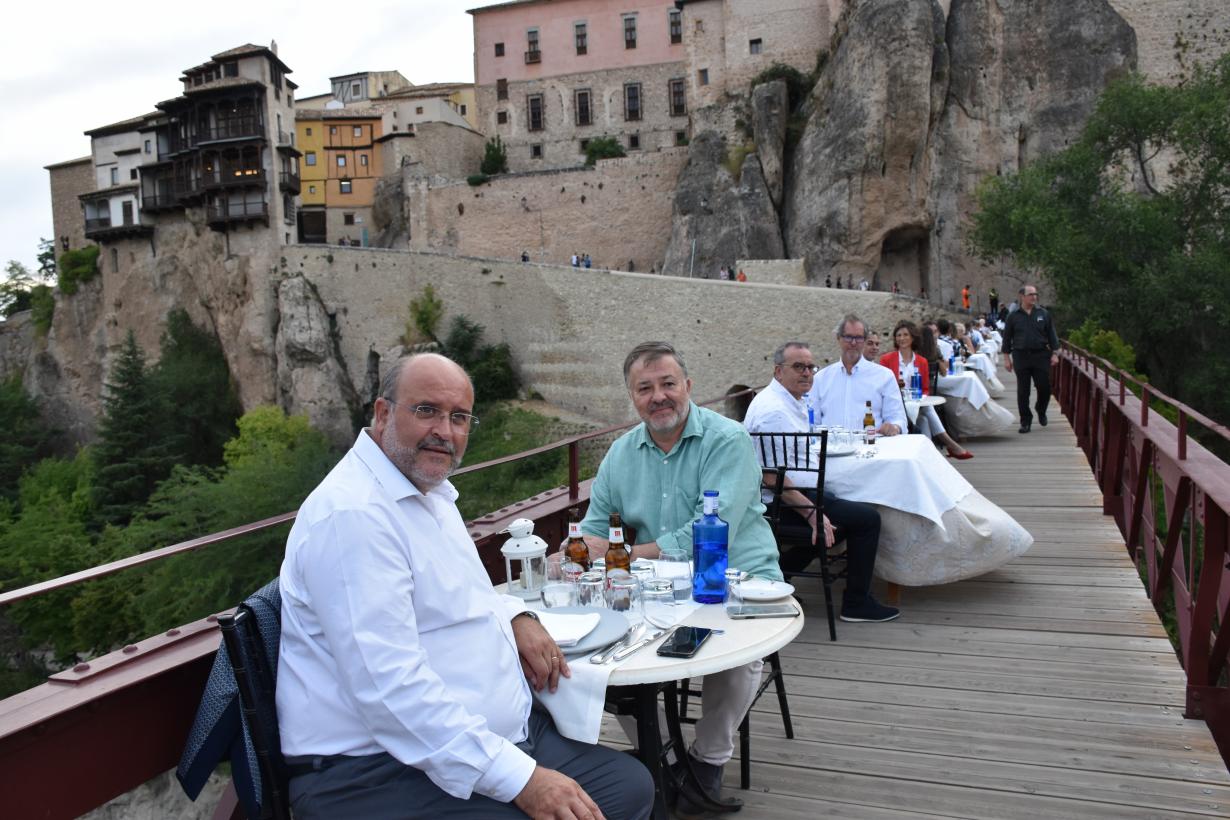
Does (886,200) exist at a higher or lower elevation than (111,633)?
higher

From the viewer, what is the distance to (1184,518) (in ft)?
14.6

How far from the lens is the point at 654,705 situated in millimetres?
2244

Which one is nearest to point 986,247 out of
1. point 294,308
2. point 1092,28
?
point 1092,28

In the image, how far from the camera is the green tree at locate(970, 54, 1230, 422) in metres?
18.9

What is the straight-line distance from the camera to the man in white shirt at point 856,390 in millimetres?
5750

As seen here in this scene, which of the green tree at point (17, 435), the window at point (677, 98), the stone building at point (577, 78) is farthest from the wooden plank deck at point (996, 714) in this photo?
the window at point (677, 98)

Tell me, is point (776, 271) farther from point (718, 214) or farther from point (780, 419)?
point (780, 419)

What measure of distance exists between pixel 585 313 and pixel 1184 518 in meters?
22.3

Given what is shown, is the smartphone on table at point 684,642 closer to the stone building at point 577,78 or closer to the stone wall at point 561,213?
the stone wall at point 561,213

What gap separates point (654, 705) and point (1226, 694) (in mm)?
2083

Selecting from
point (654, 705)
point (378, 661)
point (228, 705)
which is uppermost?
point (378, 661)

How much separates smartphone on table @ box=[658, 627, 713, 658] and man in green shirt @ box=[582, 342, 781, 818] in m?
0.50

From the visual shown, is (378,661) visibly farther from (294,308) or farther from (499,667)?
(294,308)

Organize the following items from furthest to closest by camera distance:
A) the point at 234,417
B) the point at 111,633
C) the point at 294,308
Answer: the point at 234,417 → the point at 294,308 → the point at 111,633
